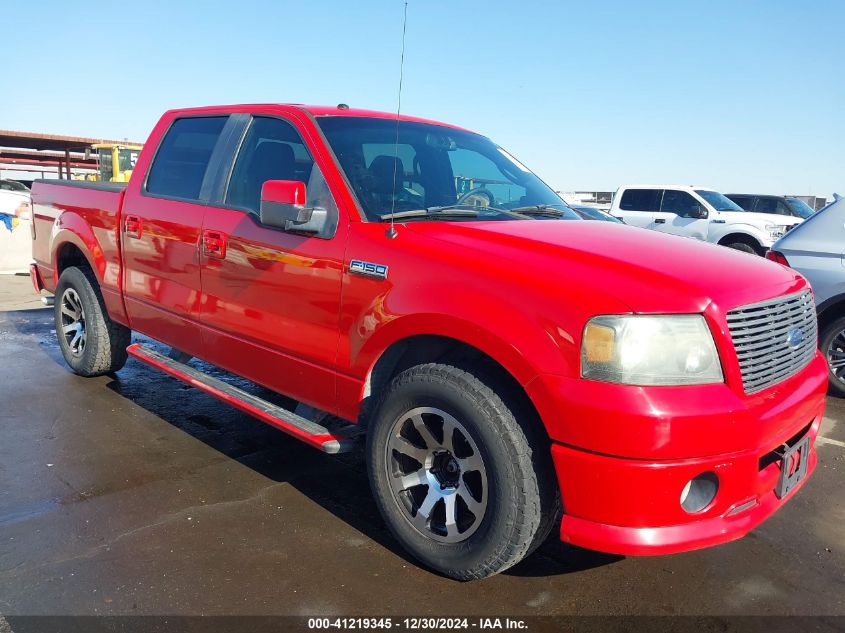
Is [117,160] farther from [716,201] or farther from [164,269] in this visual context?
[164,269]

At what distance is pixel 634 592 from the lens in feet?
9.08

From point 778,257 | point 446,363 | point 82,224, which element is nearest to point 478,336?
point 446,363

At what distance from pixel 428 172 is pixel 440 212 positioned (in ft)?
1.57

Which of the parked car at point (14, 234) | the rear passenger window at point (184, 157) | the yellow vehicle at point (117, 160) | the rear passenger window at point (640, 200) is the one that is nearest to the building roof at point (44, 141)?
the yellow vehicle at point (117, 160)

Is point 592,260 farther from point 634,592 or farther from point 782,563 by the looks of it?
point 782,563

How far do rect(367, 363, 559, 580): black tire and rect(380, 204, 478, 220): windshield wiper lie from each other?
0.75 meters

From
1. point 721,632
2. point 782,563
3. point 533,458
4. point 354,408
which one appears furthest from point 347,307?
point 782,563

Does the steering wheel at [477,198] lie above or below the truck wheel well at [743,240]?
above

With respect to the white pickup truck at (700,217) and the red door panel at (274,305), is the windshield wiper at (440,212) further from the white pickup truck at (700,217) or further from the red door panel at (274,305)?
the white pickup truck at (700,217)

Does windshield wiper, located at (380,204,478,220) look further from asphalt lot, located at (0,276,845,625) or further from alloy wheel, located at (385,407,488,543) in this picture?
asphalt lot, located at (0,276,845,625)

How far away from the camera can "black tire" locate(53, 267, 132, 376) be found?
16.9ft

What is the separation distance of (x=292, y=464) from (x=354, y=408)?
1030 mm

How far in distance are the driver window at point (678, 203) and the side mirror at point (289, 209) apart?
12.9 meters

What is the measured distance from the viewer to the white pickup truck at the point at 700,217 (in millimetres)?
13906
